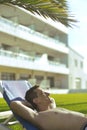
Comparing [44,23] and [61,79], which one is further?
[61,79]

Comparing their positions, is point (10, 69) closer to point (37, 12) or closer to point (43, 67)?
point (43, 67)

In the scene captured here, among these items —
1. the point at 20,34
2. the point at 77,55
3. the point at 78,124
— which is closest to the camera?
the point at 78,124

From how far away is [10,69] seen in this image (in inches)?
1635

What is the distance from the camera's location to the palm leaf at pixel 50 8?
8.95m

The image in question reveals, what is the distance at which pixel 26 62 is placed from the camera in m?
39.9

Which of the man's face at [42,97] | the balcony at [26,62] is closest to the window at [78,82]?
the balcony at [26,62]

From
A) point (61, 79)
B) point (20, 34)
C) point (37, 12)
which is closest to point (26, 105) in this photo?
point (37, 12)

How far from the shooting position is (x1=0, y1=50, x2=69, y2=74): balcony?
35.6 metres

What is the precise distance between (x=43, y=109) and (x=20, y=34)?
114ft

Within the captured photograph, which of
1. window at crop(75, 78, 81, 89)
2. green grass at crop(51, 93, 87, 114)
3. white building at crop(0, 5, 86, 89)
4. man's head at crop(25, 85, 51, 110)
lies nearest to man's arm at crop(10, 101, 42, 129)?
man's head at crop(25, 85, 51, 110)

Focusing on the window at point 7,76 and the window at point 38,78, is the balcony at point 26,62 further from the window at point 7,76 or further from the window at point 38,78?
the window at point 7,76

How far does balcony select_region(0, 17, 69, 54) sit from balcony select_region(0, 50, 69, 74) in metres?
2.02

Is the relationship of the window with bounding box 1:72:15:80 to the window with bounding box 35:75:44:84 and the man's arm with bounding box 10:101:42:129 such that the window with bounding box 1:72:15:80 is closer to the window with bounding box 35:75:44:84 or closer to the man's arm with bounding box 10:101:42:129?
the window with bounding box 35:75:44:84

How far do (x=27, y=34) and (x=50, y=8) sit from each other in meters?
32.7
